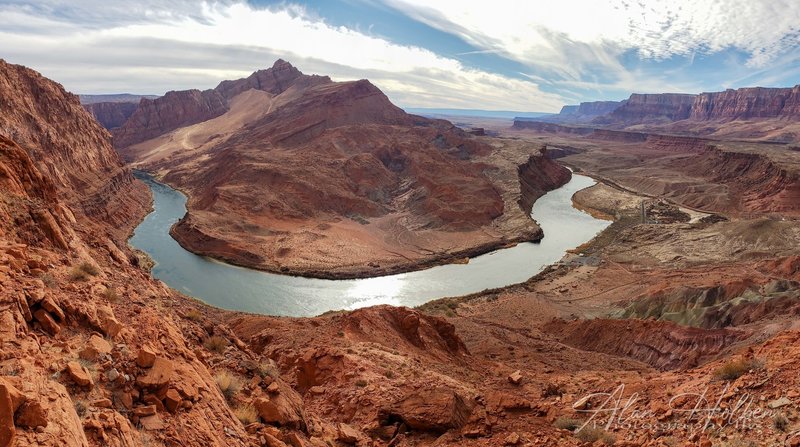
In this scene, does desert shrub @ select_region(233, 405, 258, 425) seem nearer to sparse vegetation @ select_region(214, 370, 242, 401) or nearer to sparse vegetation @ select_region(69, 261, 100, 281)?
sparse vegetation @ select_region(214, 370, 242, 401)

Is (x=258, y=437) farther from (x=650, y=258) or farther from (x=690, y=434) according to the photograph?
(x=650, y=258)

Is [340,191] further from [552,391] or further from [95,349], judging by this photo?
[95,349]

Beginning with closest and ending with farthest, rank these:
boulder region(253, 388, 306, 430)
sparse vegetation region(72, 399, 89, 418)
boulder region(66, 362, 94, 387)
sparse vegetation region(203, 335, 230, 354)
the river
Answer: sparse vegetation region(72, 399, 89, 418) → boulder region(66, 362, 94, 387) → boulder region(253, 388, 306, 430) → sparse vegetation region(203, 335, 230, 354) → the river

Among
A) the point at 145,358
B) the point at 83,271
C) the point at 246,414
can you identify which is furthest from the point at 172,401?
the point at 83,271

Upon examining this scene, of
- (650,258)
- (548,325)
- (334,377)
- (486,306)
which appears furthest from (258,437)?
(650,258)

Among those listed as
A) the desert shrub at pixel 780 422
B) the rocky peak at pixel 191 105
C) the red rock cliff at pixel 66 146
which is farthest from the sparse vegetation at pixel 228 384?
the rocky peak at pixel 191 105

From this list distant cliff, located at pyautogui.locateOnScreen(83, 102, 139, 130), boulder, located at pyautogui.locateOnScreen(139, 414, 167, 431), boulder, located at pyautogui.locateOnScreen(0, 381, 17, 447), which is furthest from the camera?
distant cliff, located at pyautogui.locateOnScreen(83, 102, 139, 130)

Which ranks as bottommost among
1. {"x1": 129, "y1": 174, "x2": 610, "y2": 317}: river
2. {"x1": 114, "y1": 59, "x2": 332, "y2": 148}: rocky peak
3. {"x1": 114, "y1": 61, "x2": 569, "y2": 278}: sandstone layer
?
{"x1": 129, "y1": 174, "x2": 610, "y2": 317}: river

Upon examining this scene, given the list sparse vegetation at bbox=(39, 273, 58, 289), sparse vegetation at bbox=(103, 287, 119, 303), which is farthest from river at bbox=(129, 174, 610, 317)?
sparse vegetation at bbox=(39, 273, 58, 289)
